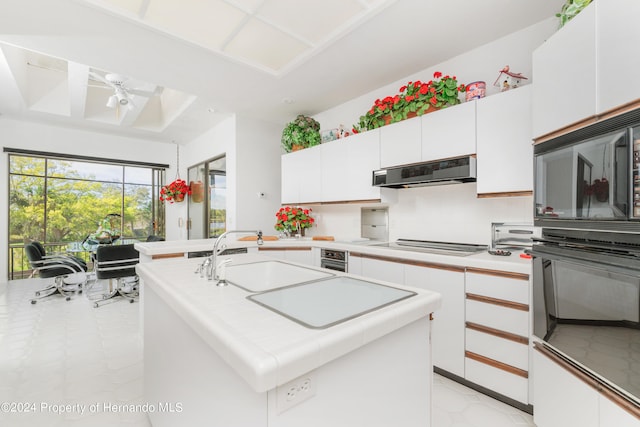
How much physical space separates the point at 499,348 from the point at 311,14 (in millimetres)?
2719

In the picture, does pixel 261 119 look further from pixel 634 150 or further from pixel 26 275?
pixel 26 275

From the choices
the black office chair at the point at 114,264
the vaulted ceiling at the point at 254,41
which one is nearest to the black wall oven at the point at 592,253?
the vaulted ceiling at the point at 254,41

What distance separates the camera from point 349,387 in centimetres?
82

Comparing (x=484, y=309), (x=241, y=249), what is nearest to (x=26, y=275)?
(x=241, y=249)

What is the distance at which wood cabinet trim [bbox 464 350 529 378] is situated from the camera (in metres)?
1.69

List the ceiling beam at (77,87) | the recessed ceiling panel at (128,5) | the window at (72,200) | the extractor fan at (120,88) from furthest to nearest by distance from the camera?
the window at (72,200) → the extractor fan at (120,88) → the ceiling beam at (77,87) → the recessed ceiling panel at (128,5)

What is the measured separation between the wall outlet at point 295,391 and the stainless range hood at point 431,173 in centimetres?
193

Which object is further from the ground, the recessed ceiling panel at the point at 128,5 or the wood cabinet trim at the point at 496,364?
the recessed ceiling panel at the point at 128,5

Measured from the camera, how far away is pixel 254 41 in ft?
8.48

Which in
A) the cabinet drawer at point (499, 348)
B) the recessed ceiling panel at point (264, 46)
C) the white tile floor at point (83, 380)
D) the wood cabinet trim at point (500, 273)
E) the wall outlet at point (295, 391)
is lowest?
the white tile floor at point (83, 380)

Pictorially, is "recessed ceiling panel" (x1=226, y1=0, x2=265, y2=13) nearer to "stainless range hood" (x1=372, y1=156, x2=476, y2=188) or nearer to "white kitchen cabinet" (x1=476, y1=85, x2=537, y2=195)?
"stainless range hood" (x1=372, y1=156, x2=476, y2=188)

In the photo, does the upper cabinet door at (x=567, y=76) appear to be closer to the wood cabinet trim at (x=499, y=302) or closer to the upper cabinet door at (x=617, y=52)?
the upper cabinet door at (x=617, y=52)

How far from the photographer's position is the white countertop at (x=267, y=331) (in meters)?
0.61

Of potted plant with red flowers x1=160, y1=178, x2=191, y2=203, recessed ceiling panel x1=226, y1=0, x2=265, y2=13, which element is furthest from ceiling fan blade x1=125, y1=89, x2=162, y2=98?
recessed ceiling panel x1=226, y1=0, x2=265, y2=13
